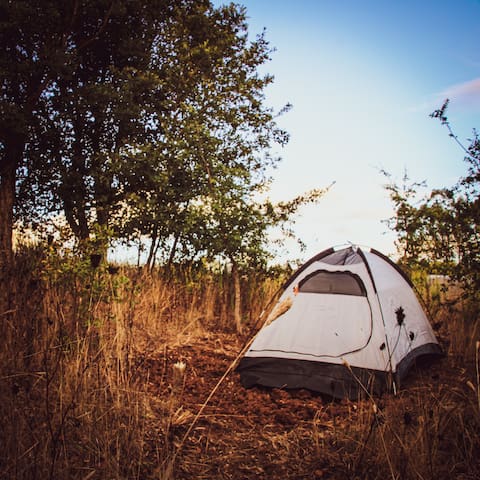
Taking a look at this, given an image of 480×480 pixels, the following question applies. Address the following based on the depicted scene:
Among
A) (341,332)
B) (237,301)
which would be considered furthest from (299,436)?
(237,301)

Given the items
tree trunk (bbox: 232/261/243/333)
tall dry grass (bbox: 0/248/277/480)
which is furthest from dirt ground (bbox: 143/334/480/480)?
tree trunk (bbox: 232/261/243/333)

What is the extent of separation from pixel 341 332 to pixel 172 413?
2.34 meters

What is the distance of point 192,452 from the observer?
340 centimetres

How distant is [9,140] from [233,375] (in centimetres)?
781

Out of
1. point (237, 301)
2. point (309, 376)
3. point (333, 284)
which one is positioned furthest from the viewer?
point (237, 301)

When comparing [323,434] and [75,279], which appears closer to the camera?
[323,434]

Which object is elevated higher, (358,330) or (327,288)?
(327,288)

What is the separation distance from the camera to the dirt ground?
2.77 meters

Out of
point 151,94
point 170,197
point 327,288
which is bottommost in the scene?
point 327,288

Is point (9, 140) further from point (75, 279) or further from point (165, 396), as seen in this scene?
point (165, 396)

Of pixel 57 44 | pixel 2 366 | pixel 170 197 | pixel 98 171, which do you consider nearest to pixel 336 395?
pixel 2 366

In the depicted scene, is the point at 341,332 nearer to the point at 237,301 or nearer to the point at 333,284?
the point at 333,284

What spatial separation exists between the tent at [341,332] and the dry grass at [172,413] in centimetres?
26

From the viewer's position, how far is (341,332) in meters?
5.26
